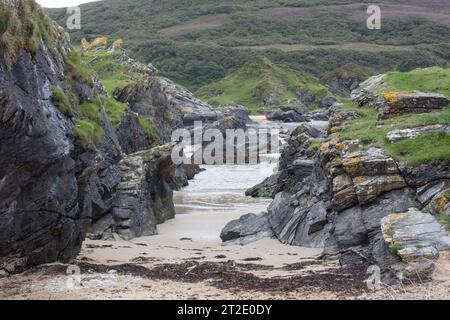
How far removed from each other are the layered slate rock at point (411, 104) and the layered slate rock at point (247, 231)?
6669mm

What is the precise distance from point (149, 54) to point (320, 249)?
535 feet

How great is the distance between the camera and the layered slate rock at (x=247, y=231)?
2619 centimetres

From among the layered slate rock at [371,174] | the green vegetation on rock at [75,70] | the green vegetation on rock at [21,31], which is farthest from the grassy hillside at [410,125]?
the green vegetation on rock at [21,31]

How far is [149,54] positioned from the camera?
592 ft

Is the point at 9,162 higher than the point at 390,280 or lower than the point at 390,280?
higher

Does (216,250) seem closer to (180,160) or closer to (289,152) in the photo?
(289,152)

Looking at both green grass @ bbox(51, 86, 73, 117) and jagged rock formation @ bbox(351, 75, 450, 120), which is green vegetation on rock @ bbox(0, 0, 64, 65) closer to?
green grass @ bbox(51, 86, 73, 117)

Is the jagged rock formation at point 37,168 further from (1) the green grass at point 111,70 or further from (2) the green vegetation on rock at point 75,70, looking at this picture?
(1) the green grass at point 111,70

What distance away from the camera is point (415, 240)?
1659 cm

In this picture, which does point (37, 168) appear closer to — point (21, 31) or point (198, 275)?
point (21, 31)

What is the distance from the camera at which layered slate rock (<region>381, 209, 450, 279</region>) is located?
1538cm

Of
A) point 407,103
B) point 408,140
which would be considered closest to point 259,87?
point 407,103

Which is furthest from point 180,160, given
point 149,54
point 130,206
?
point 149,54

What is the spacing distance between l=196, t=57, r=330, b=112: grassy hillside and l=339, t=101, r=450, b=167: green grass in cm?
9207
